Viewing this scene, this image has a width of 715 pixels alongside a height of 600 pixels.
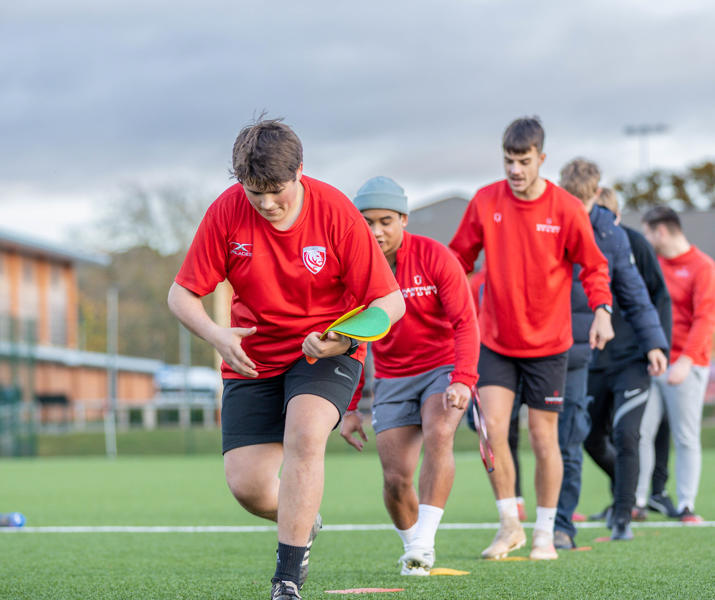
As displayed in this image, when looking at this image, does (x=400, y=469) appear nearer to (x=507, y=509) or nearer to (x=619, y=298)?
(x=507, y=509)

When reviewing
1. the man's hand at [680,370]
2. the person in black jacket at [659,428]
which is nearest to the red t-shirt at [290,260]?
the person in black jacket at [659,428]

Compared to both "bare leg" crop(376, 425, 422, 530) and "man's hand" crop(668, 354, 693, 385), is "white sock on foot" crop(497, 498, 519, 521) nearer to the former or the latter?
"bare leg" crop(376, 425, 422, 530)

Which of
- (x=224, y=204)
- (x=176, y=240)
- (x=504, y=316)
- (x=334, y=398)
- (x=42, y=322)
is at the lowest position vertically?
(x=334, y=398)

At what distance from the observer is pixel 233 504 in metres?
10.5

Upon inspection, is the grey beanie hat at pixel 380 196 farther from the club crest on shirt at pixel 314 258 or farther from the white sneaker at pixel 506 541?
the white sneaker at pixel 506 541

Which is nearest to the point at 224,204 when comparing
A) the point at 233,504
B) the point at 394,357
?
the point at 394,357

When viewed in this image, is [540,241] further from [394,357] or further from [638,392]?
[638,392]

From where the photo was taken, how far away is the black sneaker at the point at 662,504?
8648mm

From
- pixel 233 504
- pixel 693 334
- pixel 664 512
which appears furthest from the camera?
pixel 233 504

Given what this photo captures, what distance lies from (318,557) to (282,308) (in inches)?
91.6

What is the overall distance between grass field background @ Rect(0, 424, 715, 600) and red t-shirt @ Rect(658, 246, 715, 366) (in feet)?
4.57

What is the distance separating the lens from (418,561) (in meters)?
5.20

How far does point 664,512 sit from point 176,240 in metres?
46.5

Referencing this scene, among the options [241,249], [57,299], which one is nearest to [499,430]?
[241,249]
